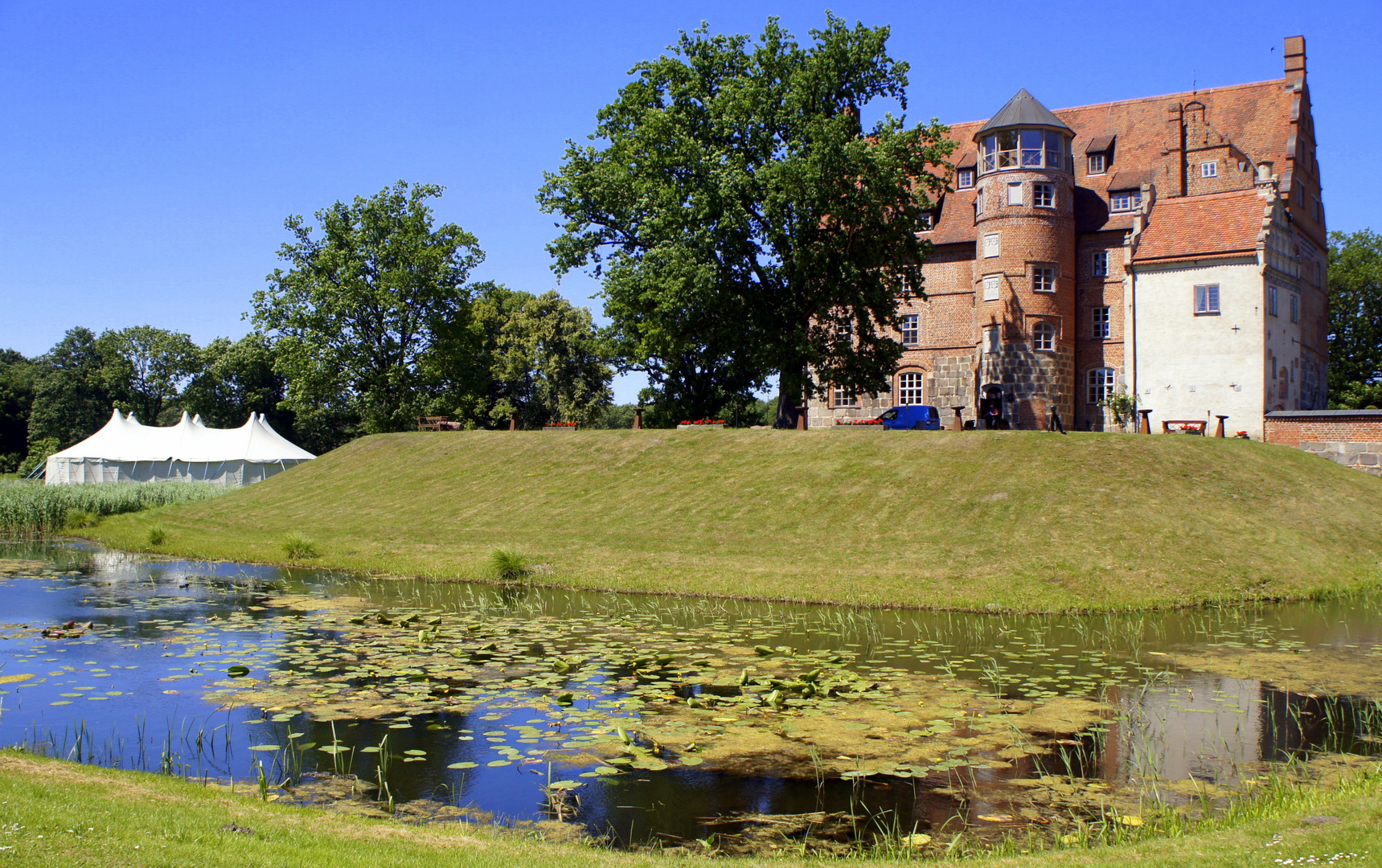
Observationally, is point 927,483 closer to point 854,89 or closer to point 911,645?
point 911,645

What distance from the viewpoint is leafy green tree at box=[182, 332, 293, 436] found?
9188 cm

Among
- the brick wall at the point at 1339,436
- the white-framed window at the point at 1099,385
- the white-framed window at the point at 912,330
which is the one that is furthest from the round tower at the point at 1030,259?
the brick wall at the point at 1339,436

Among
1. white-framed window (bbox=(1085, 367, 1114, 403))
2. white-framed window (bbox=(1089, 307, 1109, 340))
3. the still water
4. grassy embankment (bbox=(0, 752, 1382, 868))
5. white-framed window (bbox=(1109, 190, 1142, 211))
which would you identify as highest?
white-framed window (bbox=(1109, 190, 1142, 211))

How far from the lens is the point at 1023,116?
4694cm

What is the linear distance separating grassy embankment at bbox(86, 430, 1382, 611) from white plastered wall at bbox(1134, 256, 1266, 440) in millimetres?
7665

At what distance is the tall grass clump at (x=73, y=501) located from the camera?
122ft

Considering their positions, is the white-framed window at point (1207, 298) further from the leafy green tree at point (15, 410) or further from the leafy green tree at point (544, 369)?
the leafy green tree at point (15, 410)

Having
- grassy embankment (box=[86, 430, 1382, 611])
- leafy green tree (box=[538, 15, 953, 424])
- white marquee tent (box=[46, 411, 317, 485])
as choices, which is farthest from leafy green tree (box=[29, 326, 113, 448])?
leafy green tree (box=[538, 15, 953, 424])

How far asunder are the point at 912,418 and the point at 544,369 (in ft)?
118

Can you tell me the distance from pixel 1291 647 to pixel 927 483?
13887mm

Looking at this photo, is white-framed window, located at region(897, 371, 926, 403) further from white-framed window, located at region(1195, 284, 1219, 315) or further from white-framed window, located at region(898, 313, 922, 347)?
white-framed window, located at region(1195, 284, 1219, 315)

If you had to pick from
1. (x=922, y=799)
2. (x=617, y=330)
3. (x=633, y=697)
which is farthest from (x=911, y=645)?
(x=617, y=330)

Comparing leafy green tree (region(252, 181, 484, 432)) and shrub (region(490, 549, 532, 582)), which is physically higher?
leafy green tree (region(252, 181, 484, 432))

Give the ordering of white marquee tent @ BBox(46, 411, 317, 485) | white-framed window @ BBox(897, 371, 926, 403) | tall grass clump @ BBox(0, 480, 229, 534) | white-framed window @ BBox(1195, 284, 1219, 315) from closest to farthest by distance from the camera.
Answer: tall grass clump @ BBox(0, 480, 229, 534), white-framed window @ BBox(1195, 284, 1219, 315), white-framed window @ BBox(897, 371, 926, 403), white marquee tent @ BBox(46, 411, 317, 485)
